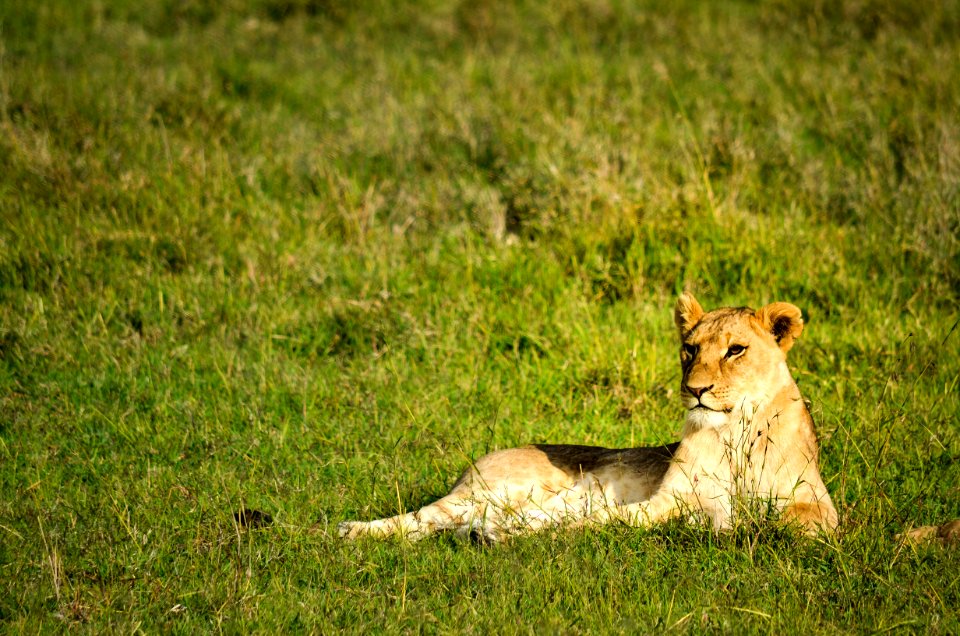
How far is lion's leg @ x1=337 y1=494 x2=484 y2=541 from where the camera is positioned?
457 cm

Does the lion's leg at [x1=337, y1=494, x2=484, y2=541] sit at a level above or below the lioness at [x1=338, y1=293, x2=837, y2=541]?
below

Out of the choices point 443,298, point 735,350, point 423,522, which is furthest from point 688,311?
point 443,298

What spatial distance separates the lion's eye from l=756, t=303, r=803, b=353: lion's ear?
0.53 ft

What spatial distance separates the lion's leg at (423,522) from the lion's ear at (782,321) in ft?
4.92

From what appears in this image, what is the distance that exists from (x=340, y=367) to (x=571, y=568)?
291 cm

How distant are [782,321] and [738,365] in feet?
1.01

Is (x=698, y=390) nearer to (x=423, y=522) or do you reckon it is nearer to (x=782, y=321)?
(x=782, y=321)

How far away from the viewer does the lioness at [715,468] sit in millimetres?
4422

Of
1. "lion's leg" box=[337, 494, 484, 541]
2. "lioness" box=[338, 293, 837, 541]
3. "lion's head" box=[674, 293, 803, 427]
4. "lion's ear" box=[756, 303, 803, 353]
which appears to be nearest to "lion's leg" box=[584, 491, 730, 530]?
"lioness" box=[338, 293, 837, 541]

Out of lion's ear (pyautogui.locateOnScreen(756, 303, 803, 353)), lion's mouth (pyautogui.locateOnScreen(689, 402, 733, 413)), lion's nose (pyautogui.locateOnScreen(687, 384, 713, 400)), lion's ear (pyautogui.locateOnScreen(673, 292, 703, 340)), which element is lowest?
lion's mouth (pyautogui.locateOnScreen(689, 402, 733, 413))

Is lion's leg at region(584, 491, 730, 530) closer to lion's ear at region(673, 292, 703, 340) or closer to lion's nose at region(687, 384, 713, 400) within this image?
lion's nose at region(687, 384, 713, 400)

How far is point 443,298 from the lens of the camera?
7117 mm

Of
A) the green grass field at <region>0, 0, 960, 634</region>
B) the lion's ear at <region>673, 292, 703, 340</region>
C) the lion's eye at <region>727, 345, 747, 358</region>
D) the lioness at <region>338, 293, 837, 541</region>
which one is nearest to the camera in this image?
the green grass field at <region>0, 0, 960, 634</region>

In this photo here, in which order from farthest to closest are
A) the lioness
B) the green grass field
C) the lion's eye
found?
1. the lion's eye
2. the lioness
3. the green grass field
